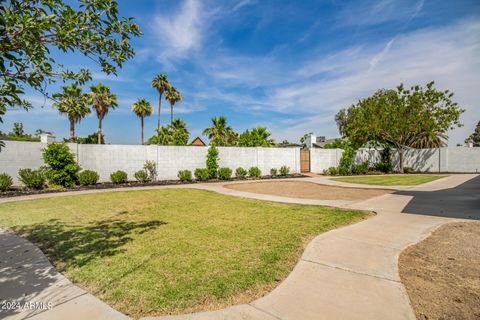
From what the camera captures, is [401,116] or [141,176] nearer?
[141,176]

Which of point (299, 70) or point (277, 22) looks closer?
point (277, 22)

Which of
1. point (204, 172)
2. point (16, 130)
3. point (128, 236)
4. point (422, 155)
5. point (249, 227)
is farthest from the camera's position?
point (16, 130)

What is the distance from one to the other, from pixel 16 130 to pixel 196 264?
51590 mm

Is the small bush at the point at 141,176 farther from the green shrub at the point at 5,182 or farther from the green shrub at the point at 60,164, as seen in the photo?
the green shrub at the point at 5,182

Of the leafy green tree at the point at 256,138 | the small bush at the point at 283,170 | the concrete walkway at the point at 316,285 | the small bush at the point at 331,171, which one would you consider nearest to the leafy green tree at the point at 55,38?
the concrete walkway at the point at 316,285

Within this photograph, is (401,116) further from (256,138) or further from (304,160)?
(256,138)

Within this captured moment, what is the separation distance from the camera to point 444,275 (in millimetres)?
3184

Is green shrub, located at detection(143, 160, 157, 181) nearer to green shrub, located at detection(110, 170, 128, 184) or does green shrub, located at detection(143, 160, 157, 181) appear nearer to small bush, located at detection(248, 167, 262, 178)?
green shrub, located at detection(110, 170, 128, 184)

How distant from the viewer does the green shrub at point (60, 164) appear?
12078mm

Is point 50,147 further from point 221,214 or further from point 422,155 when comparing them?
point 422,155

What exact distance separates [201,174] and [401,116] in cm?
1854

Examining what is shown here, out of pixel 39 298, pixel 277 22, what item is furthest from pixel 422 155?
pixel 39 298

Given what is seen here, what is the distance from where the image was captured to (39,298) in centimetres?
266

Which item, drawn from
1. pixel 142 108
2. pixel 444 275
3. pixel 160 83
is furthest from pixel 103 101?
pixel 444 275
